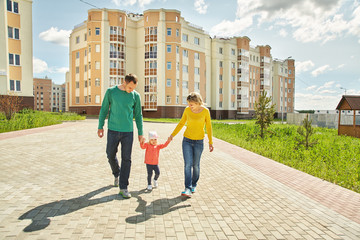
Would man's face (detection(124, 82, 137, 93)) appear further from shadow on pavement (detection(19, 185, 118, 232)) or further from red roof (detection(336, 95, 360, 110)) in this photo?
red roof (detection(336, 95, 360, 110))

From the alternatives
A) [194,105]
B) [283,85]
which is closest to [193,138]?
[194,105]

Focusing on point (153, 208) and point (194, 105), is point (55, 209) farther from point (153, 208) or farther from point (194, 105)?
point (194, 105)

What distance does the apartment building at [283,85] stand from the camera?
63.2 metres

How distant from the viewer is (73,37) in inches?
1703

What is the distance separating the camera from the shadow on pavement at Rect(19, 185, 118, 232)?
303cm

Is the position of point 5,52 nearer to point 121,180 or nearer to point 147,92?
point 147,92

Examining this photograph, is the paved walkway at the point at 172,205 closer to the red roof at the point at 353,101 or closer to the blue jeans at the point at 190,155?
the blue jeans at the point at 190,155

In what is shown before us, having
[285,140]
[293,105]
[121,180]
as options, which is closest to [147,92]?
[285,140]

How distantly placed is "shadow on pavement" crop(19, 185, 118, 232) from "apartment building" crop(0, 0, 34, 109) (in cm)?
2482

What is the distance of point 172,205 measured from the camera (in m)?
3.77

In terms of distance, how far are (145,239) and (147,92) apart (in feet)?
122

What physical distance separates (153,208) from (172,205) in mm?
319

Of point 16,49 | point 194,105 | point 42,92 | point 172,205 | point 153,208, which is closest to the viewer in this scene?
point 153,208

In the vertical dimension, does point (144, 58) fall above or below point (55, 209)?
above
